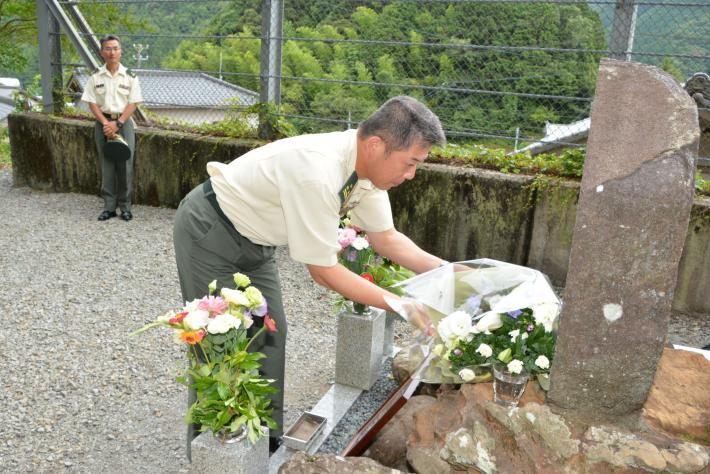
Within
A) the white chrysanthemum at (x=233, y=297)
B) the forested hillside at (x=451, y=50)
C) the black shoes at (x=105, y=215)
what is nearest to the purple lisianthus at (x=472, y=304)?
the white chrysanthemum at (x=233, y=297)

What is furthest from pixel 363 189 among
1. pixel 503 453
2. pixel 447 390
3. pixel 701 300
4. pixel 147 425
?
pixel 701 300

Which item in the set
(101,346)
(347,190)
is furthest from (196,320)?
(101,346)

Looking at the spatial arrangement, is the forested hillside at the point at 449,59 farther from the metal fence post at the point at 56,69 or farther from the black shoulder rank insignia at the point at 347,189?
the black shoulder rank insignia at the point at 347,189

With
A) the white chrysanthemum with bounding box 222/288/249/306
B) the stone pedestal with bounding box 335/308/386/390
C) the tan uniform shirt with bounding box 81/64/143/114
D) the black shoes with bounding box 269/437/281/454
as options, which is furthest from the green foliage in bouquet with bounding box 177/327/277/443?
the tan uniform shirt with bounding box 81/64/143/114

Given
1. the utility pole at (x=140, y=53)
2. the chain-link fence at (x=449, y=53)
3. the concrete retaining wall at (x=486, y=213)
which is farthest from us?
the utility pole at (x=140, y=53)

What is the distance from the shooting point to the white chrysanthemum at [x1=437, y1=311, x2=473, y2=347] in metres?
2.59

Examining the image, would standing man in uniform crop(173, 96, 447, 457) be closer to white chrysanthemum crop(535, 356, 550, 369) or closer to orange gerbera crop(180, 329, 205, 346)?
orange gerbera crop(180, 329, 205, 346)

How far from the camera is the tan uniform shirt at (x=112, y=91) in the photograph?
682cm

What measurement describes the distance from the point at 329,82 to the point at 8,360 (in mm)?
3959

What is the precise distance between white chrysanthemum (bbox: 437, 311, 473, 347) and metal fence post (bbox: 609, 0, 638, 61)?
142 inches

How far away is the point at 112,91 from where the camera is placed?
6832 millimetres

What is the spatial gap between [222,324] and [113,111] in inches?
207

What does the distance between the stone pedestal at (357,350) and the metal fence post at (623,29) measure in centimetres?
320

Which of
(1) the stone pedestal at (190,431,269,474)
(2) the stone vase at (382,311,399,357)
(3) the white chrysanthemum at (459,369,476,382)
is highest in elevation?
(3) the white chrysanthemum at (459,369,476,382)
